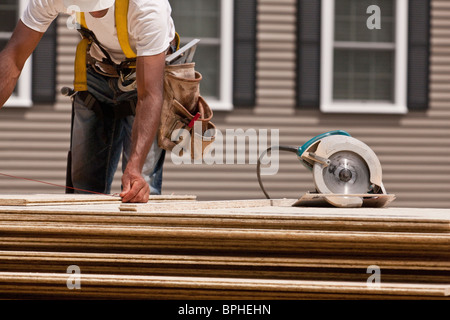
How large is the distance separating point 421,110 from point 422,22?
3.37ft

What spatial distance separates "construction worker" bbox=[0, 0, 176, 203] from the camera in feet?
9.84

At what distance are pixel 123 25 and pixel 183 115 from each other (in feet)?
1.77

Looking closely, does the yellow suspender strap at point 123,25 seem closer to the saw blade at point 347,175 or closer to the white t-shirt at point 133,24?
the white t-shirt at point 133,24

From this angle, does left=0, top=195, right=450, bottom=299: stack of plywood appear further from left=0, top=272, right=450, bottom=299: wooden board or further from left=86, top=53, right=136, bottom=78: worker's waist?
left=86, top=53, right=136, bottom=78: worker's waist

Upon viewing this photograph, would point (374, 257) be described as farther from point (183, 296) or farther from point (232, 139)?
point (232, 139)

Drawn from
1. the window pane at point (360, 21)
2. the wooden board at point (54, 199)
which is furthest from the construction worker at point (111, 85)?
the window pane at point (360, 21)

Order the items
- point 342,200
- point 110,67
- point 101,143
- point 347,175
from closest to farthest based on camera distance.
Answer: point 342,200 → point 347,175 → point 110,67 → point 101,143

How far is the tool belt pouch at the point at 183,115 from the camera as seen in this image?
3.46 metres

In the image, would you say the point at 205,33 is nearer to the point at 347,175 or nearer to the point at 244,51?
the point at 244,51

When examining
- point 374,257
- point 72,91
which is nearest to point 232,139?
point 72,91

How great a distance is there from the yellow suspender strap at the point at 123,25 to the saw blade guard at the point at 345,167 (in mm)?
985

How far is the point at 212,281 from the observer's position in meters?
2.27

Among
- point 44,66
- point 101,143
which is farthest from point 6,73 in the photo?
point 44,66

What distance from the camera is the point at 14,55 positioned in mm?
3391
